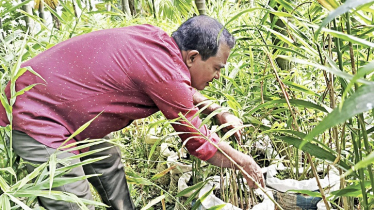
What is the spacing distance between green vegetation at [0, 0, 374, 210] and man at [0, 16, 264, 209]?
0.07m

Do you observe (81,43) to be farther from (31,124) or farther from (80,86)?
(31,124)

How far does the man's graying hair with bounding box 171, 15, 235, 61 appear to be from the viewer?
3.66 feet

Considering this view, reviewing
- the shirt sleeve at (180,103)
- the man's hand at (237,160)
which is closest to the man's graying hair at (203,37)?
the shirt sleeve at (180,103)

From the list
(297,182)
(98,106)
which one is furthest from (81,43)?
(297,182)

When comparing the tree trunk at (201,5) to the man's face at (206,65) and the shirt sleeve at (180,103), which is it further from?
the shirt sleeve at (180,103)

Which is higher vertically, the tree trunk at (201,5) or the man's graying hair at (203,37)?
the tree trunk at (201,5)

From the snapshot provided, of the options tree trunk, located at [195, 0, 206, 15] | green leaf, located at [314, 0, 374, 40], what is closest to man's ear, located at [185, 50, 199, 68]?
tree trunk, located at [195, 0, 206, 15]

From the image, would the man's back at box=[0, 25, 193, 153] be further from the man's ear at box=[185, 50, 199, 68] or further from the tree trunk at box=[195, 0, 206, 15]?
the tree trunk at box=[195, 0, 206, 15]

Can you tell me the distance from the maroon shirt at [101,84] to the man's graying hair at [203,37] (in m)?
0.05

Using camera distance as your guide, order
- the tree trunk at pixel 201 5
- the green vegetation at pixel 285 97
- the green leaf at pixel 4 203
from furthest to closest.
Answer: the tree trunk at pixel 201 5, the green leaf at pixel 4 203, the green vegetation at pixel 285 97

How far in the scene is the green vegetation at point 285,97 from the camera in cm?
57

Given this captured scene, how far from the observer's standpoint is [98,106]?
1.13m

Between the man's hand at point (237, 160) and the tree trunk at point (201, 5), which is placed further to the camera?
the tree trunk at point (201, 5)

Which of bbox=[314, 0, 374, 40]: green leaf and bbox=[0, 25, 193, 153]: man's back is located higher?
bbox=[314, 0, 374, 40]: green leaf
